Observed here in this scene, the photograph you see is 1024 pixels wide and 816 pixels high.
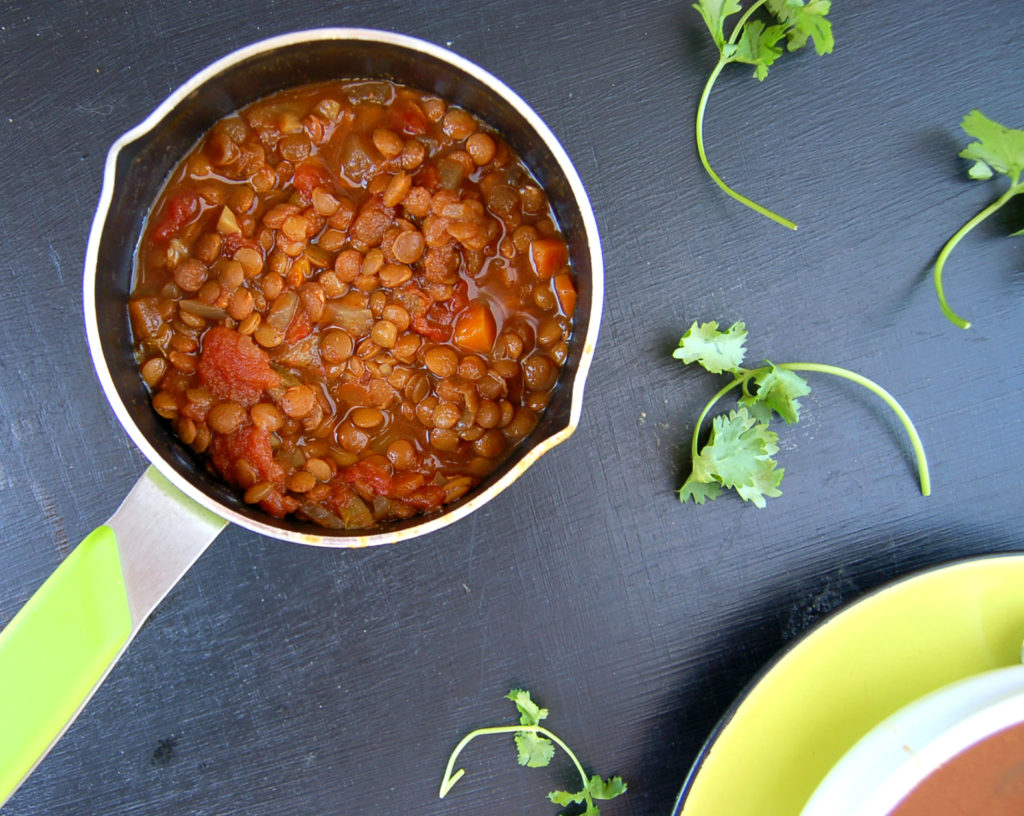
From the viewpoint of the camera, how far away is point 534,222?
1.47m

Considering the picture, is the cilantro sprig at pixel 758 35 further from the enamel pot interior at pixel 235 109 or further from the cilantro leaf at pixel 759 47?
the enamel pot interior at pixel 235 109

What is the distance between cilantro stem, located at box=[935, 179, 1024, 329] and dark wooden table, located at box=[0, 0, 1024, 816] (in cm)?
3

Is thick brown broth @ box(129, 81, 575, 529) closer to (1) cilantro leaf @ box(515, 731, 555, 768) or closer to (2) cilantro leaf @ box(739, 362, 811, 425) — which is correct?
(2) cilantro leaf @ box(739, 362, 811, 425)

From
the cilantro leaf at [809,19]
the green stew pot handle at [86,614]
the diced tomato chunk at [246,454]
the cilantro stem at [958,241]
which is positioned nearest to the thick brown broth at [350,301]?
the diced tomato chunk at [246,454]

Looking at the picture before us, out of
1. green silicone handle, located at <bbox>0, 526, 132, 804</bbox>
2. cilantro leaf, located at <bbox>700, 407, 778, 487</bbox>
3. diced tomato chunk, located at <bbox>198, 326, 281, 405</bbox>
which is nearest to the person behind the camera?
green silicone handle, located at <bbox>0, 526, 132, 804</bbox>

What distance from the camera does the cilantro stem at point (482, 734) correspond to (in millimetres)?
1573

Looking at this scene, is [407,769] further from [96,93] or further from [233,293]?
[96,93]

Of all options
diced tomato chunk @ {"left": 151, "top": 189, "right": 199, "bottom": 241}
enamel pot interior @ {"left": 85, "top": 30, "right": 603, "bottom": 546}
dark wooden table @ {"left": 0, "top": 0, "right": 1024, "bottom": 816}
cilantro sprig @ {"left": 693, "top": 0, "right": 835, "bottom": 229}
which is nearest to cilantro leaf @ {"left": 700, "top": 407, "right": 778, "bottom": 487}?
dark wooden table @ {"left": 0, "top": 0, "right": 1024, "bottom": 816}

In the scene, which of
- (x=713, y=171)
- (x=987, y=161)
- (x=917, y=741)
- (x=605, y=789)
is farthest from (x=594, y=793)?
(x=987, y=161)

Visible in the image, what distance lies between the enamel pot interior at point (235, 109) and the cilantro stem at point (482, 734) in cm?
53

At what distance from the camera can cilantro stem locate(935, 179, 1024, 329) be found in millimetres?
1517

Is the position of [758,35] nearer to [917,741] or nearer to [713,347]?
[713,347]

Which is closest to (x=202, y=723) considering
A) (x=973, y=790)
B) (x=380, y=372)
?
(x=380, y=372)

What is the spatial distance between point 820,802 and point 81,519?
1520mm
